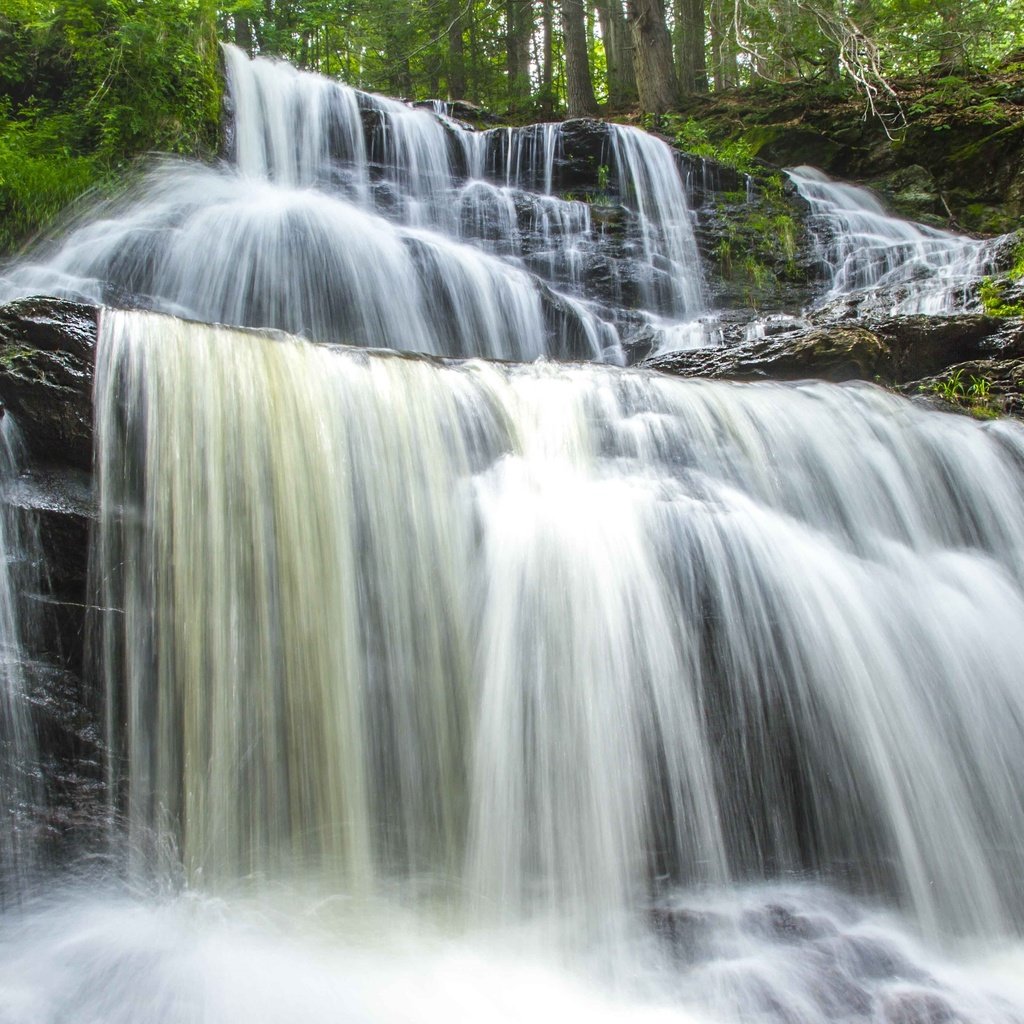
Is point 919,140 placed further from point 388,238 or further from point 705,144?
point 388,238

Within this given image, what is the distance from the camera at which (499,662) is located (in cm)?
363

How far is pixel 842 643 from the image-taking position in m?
3.92

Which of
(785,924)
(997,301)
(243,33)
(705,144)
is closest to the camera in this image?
(785,924)

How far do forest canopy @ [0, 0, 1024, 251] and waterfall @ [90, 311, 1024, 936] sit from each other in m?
4.45

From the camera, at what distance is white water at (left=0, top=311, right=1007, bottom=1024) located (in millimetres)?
2791

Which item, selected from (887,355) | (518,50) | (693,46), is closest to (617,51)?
(518,50)

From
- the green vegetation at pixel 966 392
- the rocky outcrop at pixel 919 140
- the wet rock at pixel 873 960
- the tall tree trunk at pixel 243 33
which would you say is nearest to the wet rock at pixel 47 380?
the wet rock at pixel 873 960

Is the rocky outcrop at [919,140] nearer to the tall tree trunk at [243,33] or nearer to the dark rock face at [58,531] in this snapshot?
the tall tree trunk at [243,33]

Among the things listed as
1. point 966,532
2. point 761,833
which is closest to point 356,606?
point 761,833

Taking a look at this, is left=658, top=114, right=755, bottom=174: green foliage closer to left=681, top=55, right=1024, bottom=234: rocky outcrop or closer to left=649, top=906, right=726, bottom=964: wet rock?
left=681, top=55, right=1024, bottom=234: rocky outcrop

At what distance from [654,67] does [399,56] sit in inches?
231

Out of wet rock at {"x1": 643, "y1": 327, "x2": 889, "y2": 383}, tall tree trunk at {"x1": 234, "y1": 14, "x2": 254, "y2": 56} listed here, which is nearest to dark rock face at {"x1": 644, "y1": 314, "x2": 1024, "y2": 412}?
wet rock at {"x1": 643, "y1": 327, "x2": 889, "y2": 383}

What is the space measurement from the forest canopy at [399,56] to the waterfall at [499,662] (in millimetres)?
4455

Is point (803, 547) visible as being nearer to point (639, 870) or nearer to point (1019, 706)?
point (1019, 706)
